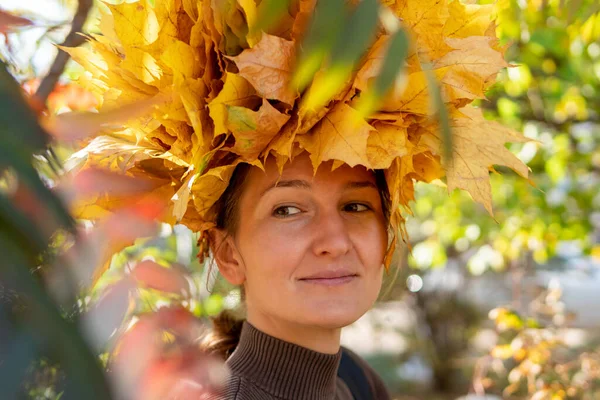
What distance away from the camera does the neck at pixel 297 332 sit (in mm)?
1576

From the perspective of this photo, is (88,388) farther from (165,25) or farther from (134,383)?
(165,25)

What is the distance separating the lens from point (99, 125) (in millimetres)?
448

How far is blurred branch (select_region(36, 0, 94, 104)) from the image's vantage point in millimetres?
1203

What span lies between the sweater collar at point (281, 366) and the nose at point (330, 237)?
28 cm

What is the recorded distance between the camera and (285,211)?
1.47 metres

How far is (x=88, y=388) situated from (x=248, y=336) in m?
1.31

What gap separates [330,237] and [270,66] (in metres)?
0.41

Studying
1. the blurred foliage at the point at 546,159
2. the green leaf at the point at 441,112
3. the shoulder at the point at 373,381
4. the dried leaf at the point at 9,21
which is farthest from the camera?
the blurred foliage at the point at 546,159

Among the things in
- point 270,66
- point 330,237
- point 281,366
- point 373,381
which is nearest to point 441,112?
point 270,66

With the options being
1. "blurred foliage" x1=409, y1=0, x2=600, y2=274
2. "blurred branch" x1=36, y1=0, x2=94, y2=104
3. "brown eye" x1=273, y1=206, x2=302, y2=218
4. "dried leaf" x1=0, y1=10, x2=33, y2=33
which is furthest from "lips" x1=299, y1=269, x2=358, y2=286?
"blurred foliage" x1=409, y1=0, x2=600, y2=274

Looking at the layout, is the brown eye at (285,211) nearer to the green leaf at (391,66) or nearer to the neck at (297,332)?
the neck at (297,332)

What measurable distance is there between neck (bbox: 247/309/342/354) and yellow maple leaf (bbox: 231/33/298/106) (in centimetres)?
57

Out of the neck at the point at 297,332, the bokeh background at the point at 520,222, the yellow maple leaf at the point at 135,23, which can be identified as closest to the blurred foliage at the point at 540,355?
the bokeh background at the point at 520,222

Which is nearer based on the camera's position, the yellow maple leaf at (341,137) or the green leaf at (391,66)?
the green leaf at (391,66)
